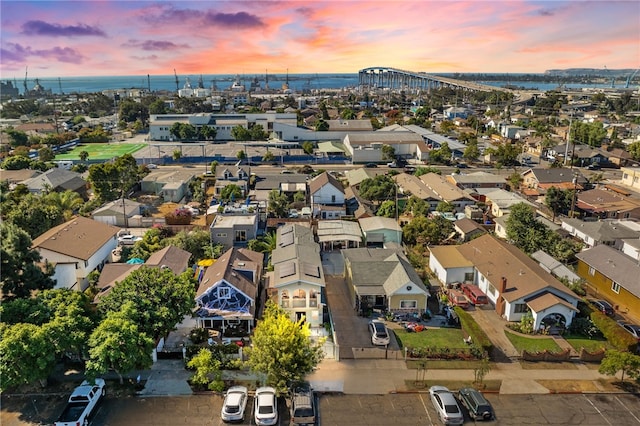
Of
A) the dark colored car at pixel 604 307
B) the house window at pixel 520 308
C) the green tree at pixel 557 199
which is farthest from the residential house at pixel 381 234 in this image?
the green tree at pixel 557 199

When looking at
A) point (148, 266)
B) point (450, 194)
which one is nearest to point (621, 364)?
point (148, 266)

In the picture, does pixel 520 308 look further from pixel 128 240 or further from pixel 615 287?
pixel 128 240

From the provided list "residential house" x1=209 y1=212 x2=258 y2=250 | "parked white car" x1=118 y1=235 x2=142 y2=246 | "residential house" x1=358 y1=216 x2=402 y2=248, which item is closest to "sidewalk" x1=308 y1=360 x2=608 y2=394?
"residential house" x1=358 y1=216 x2=402 y2=248

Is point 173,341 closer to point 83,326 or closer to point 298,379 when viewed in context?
point 83,326

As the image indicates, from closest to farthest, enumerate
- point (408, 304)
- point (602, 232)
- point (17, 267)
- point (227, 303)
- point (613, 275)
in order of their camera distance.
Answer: point (17, 267) → point (227, 303) → point (408, 304) → point (613, 275) → point (602, 232)

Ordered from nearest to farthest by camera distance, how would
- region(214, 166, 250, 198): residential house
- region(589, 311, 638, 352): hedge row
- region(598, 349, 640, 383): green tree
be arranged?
region(598, 349, 640, 383): green tree → region(589, 311, 638, 352): hedge row → region(214, 166, 250, 198): residential house

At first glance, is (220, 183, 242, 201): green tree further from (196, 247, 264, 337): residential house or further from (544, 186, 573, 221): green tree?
(544, 186, 573, 221): green tree

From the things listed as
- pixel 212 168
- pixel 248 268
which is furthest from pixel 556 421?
pixel 212 168

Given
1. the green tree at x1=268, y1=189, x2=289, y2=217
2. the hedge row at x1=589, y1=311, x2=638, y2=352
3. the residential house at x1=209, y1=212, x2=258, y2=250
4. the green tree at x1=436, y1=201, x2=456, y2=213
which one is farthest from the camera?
the green tree at x1=436, y1=201, x2=456, y2=213
